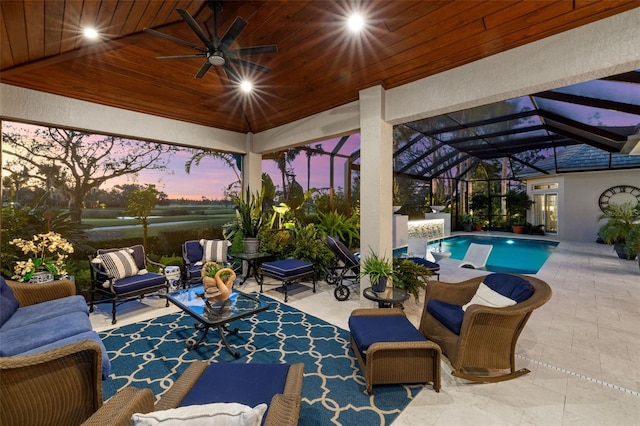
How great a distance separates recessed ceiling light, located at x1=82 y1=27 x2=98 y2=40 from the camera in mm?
2943

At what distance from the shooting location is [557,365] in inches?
109

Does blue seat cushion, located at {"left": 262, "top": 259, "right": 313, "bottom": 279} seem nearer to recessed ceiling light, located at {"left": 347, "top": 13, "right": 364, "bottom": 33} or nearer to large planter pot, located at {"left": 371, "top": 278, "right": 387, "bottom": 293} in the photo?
large planter pot, located at {"left": 371, "top": 278, "right": 387, "bottom": 293}

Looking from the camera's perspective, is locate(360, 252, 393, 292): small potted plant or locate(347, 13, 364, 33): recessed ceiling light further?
locate(360, 252, 393, 292): small potted plant

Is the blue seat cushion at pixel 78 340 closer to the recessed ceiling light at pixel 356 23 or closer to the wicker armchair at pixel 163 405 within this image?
the wicker armchair at pixel 163 405

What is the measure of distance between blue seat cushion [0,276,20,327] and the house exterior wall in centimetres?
1685

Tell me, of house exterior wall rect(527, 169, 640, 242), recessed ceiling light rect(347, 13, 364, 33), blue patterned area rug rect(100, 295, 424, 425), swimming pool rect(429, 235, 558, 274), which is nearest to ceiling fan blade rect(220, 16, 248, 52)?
recessed ceiling light rect(347, 13, 364, 33)

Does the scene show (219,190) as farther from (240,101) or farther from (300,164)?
(300,164)

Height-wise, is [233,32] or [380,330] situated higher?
[233,32]

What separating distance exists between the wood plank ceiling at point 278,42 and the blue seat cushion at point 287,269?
2854 mm

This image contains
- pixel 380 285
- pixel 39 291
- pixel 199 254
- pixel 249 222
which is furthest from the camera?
pixel 249 222

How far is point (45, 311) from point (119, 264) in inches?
51.4

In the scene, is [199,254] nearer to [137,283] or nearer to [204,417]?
[137,283]

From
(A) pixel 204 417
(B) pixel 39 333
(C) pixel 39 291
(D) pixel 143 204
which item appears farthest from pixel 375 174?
(D) pixel 143 204

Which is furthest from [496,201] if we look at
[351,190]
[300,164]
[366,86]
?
[366,86]
